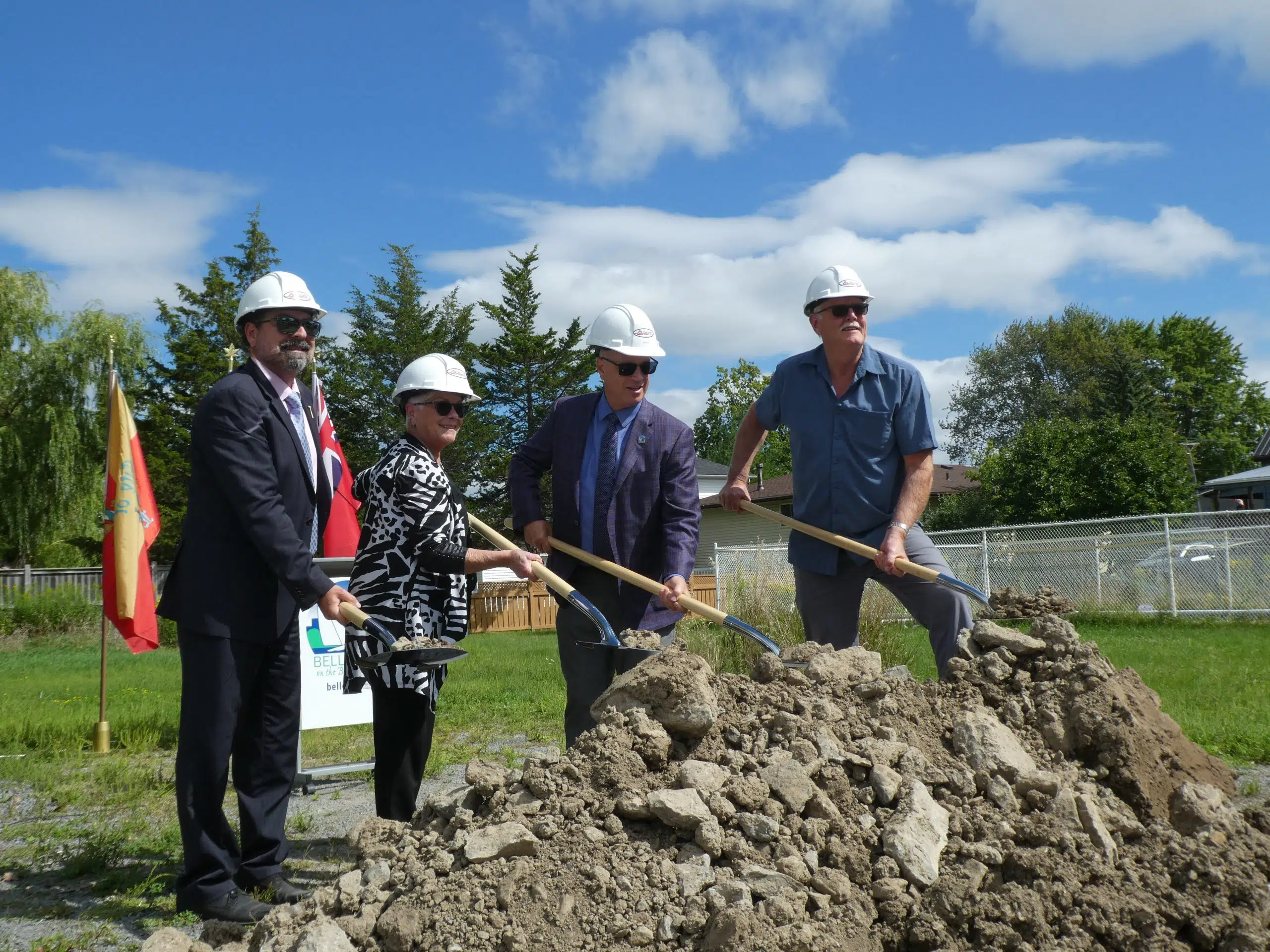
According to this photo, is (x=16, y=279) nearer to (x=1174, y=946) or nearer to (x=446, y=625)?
(x=446, y=625)

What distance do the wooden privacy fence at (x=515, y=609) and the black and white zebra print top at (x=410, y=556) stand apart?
21199mm

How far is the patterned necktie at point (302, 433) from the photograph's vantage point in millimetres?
3773

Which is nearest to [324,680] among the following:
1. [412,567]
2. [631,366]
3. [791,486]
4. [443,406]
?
[412,567]

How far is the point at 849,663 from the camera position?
3.63 meters

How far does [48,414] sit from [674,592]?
86.5 feet

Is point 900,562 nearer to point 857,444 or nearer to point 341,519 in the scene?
point 857,444

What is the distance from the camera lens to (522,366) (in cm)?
3609

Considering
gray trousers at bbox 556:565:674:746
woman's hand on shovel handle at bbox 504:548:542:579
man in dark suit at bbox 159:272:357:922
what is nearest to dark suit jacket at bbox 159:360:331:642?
man in dark suit at bbox 159:272:357:922

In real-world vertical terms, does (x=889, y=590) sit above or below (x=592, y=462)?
below

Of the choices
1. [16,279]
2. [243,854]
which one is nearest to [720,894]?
[243,854]

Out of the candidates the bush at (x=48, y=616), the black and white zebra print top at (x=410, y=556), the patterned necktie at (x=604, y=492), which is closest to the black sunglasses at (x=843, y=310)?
the patterned necktie at (x=604, y=492)

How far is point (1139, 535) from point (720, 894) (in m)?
14.6

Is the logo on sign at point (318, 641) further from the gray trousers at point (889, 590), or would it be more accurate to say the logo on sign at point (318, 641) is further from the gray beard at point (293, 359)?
the gray trousers at point (889, 590)

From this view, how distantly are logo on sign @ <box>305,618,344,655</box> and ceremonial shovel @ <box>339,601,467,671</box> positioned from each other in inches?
113
